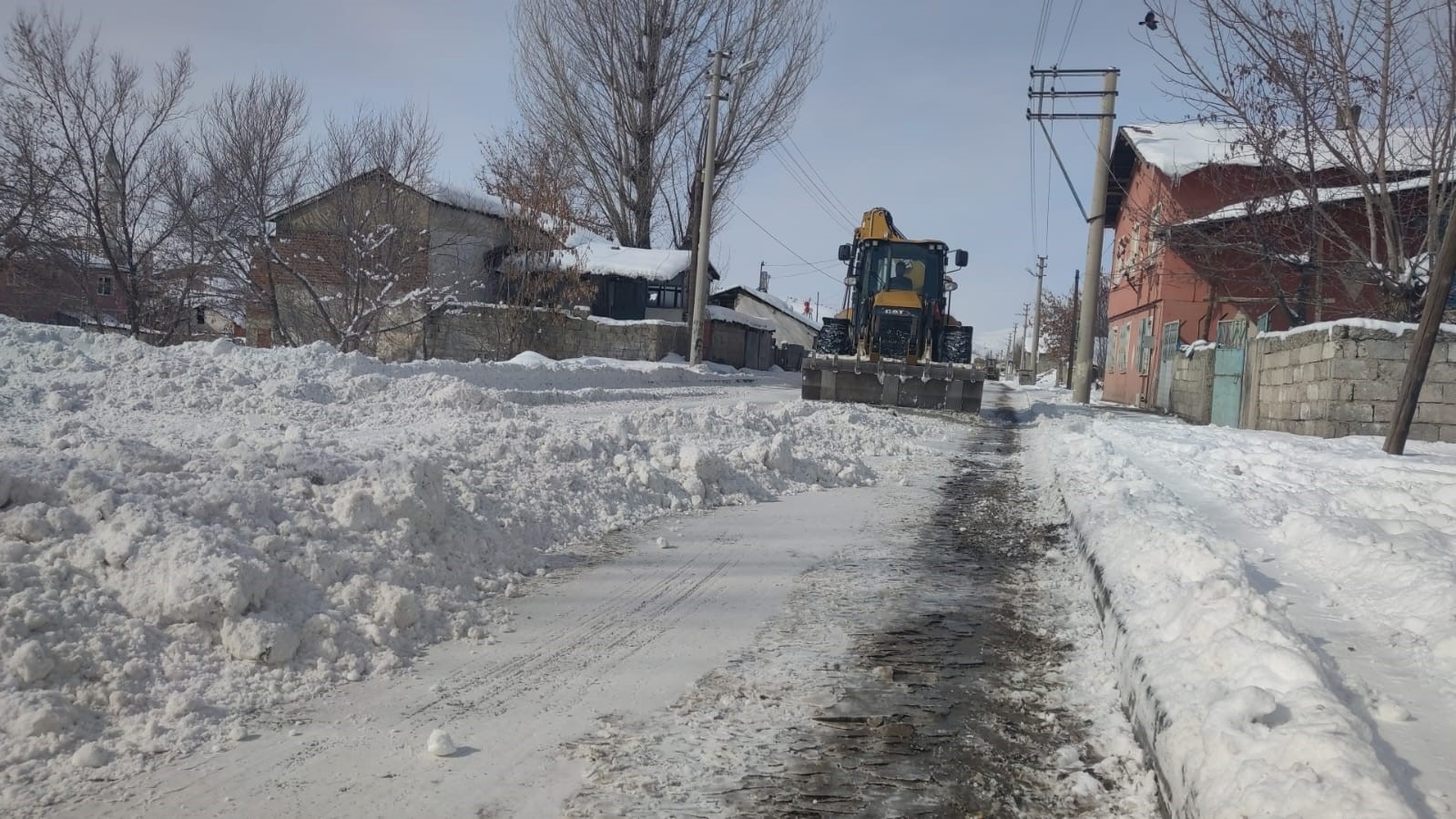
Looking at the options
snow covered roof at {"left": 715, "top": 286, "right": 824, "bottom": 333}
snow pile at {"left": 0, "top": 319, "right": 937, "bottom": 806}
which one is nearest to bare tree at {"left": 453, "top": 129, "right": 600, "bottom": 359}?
snow pile at {"left": 0, "top": 319, "right": 937, "bottom": 806}

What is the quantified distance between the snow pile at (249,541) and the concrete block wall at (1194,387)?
12.4 m

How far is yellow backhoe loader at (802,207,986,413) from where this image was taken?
1820cm

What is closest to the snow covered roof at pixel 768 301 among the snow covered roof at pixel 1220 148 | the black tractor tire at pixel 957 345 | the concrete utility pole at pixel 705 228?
the concrete utility pole at pixel 705 228

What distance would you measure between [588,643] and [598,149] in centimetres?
3481

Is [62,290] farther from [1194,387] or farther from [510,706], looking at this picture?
[1194,387]

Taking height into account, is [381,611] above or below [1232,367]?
below

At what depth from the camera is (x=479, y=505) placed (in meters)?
6.14

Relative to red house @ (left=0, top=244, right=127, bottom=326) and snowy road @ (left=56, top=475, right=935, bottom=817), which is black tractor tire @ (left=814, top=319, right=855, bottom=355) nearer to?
snowy road @ (left=56, top=475, right=935, bottom=817)

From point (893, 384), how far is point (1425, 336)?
386 inches

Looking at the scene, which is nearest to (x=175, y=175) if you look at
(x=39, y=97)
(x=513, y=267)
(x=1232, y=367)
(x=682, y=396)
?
(x=39, y=97)

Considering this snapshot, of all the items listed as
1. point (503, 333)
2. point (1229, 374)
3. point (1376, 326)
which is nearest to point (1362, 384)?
point (1376, 326)

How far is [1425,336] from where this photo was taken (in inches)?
363

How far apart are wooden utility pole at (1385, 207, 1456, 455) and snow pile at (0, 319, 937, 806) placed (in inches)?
217

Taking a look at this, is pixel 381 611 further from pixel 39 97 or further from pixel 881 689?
pixel 39 97
